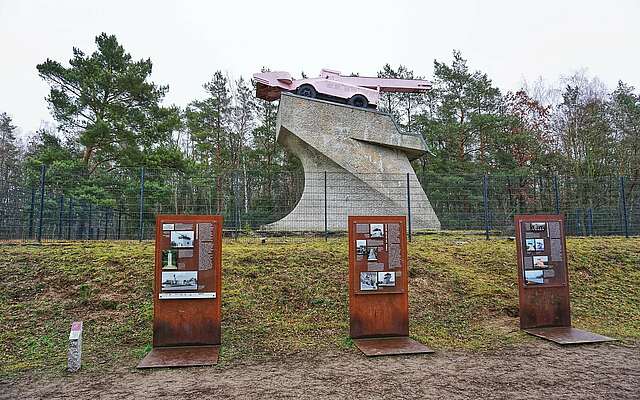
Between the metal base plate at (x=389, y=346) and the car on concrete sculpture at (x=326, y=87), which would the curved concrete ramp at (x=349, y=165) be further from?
the metal base plate at (x=389, y=346)

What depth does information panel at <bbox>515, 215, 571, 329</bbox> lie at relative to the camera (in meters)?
6.28

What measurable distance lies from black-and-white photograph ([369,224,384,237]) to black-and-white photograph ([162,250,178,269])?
250 centimetres

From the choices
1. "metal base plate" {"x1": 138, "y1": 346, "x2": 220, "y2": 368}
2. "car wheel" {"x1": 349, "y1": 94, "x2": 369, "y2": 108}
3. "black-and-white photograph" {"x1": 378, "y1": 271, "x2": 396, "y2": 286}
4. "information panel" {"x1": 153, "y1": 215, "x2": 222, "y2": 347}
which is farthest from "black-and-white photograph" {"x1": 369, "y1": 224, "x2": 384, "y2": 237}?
"car wheel" {"x1": 349, "y1": 94, "x2": 369, "y2": 108}

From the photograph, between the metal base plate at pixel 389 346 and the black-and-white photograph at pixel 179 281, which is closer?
the metal base plate at pixel 389 346

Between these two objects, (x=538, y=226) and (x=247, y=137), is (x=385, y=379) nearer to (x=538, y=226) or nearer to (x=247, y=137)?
(x=538, y=226)

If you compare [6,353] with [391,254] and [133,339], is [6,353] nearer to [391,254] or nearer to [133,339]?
[133,339]

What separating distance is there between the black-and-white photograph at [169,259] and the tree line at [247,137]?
926 centimetres

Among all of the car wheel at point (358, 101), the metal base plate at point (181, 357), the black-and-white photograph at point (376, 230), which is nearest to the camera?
the metal base plate at point (181, 357)

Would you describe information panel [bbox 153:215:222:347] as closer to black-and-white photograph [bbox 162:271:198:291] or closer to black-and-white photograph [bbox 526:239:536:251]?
black-and-white photograph [bbox 162:271:198:291]

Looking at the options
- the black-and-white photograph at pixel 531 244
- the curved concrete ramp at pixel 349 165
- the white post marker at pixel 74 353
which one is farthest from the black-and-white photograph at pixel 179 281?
the curved concrete ramp at pixel 349 165

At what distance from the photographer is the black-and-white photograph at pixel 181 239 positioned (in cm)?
550

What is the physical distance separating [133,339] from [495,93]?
→ 81.2 feet

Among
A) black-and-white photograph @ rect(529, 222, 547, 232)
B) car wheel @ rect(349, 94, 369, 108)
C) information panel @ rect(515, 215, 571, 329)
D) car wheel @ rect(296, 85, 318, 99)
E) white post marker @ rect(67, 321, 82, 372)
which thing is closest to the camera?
white post marker @ rect(67, 321, 82, 372)

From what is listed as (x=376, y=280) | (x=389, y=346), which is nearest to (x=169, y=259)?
(x=376, y=280)
